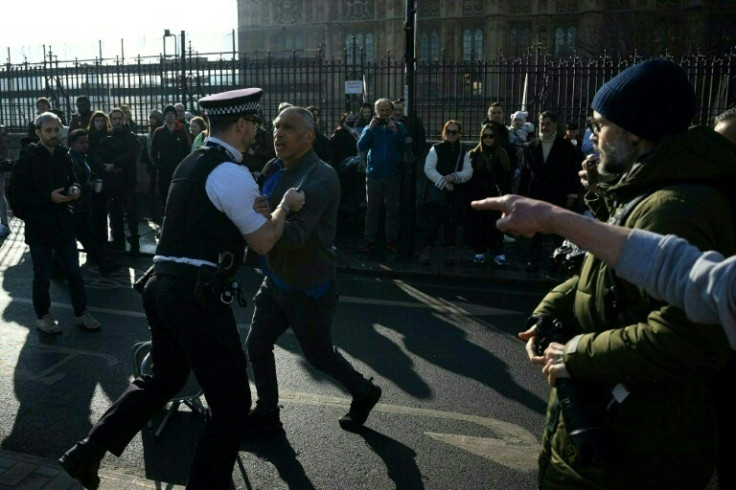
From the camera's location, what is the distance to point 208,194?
126 inches

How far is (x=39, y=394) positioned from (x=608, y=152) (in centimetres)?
431

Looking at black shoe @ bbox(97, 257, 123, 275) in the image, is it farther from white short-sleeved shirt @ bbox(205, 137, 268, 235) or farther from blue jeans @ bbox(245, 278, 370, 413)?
white short-sleeved shirt @ bbox(205, 137, 268, 235)

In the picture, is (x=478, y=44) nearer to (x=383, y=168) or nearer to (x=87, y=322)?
(x=383, y=168)

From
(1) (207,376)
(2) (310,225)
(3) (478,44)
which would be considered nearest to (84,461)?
(1) (207,376)

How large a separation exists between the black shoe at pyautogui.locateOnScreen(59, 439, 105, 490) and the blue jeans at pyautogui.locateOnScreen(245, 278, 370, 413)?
1.19 meters

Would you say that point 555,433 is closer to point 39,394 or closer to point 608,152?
point 608,152

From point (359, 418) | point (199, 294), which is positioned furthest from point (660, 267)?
point (359, 418)

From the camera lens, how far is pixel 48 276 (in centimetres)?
640

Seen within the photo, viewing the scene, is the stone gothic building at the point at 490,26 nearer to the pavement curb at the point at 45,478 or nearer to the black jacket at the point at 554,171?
the black jacket at the point at 554,171

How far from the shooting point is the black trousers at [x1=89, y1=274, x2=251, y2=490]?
10.5 ft

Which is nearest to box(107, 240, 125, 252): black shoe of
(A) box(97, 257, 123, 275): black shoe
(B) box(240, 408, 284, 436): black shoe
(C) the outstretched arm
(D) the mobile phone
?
(A) box(97, 257, 123, 275): black shoe

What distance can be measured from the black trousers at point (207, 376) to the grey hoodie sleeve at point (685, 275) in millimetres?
2062

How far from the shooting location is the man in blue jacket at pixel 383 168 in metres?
9.89

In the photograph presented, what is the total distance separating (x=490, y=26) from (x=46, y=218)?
44465 millimetres
